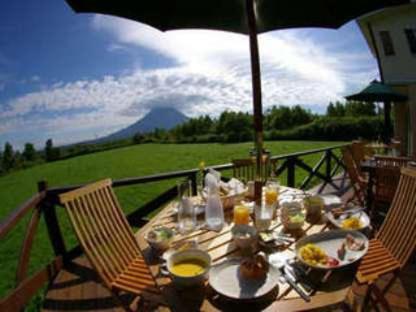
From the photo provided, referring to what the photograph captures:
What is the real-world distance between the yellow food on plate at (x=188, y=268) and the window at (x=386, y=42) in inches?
470

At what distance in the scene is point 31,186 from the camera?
2103 cm

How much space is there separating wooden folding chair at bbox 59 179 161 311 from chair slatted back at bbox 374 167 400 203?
3203mm

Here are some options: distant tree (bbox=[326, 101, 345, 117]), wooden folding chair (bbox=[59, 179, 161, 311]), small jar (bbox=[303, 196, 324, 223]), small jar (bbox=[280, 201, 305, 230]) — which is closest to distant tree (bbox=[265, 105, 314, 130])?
distant tree (bbox=[326, 101, 345, 117])

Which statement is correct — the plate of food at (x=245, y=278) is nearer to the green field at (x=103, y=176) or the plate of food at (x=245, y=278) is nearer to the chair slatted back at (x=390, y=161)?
the chair slatted back at (x=390, y=161)

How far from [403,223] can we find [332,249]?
0.80 m

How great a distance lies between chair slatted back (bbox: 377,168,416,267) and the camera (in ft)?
6.05

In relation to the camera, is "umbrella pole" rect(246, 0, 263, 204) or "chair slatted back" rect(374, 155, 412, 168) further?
"chair slatted back" rect(374, 155, 412, 168)

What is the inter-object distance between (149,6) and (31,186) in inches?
897

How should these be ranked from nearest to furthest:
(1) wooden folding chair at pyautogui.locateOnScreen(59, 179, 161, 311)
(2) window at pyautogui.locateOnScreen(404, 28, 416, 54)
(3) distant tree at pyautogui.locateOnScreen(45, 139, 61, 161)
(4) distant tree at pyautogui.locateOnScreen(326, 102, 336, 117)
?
(1) wooden folding chair at pyautogui.locateOnScreen(59, 179, 161, 311), (2) window at pyautogui.locateOnScreen(404, 28, 416, 54), (4) distant tree at pyautogui.locateOnScreen(326, 102, 336, 117), (3) distant tree at pyautogui.locateOnScreen(45, 139, 61, 161)

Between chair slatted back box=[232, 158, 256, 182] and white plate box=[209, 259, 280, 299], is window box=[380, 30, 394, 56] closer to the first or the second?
chair slatted back box=[232, 158, 256, 182]

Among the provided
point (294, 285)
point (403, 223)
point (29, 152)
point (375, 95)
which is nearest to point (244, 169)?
point (403, 223)

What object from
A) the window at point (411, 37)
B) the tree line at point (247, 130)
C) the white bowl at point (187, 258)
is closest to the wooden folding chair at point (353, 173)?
the white bowl at point (187, 258)

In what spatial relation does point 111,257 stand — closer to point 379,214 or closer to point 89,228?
point 89,228

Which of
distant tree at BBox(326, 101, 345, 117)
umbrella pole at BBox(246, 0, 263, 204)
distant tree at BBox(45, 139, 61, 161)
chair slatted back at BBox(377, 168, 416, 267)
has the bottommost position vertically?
distant tree at BBox(45, 139, 61, 161)
